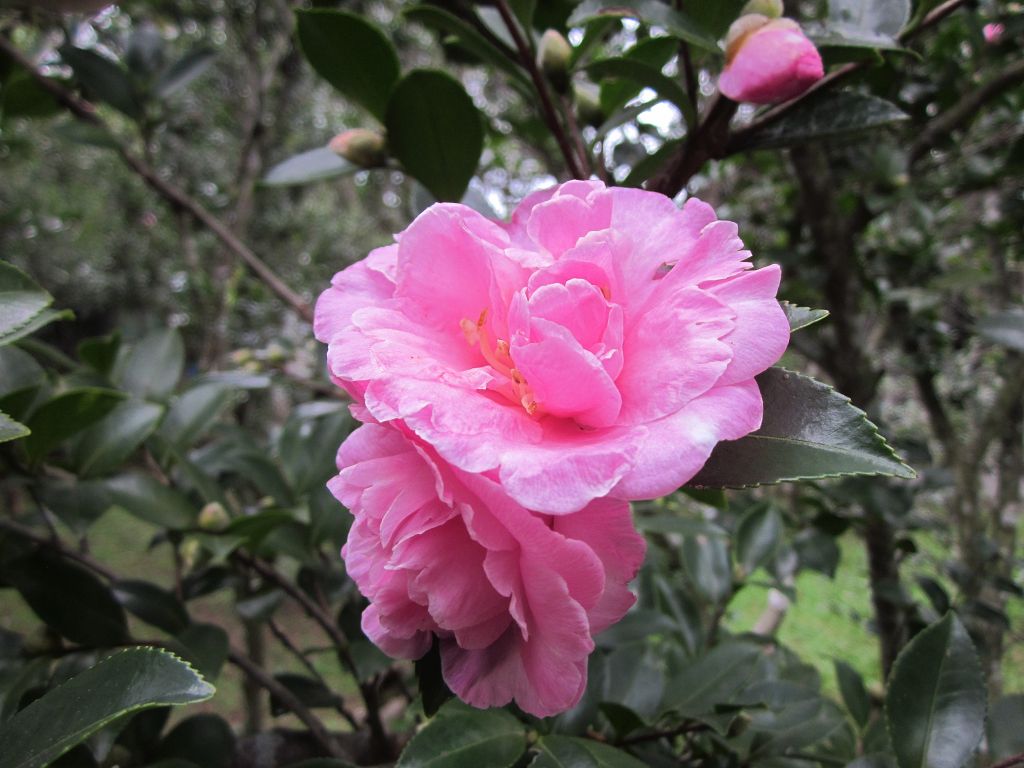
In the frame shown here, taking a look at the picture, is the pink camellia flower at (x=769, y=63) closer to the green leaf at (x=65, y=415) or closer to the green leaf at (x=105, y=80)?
the green leaf at (x=65, y=415)

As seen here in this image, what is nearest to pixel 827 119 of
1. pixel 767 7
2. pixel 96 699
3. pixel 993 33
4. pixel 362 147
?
pixel 767 7

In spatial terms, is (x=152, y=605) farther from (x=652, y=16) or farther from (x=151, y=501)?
(x=652, y=16)

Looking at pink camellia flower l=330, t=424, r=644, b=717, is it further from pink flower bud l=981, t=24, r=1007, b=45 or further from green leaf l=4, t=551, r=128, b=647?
pink flower bud l=981, t=24, r=1007, b=45

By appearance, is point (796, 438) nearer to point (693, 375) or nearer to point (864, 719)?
point (693, 375)

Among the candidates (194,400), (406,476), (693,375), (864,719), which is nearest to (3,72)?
(194,400)

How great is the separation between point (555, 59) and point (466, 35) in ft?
0.29

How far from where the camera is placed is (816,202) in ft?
4.16

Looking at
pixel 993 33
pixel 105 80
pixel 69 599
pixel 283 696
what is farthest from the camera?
pixel 993 33

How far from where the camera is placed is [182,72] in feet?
3.82

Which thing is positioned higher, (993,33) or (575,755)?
(993,33)

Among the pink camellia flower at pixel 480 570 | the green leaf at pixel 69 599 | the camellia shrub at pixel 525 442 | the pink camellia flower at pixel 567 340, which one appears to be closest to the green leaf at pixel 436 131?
the camellia shrub at pixel 525 442

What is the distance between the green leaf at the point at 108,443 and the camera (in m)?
0.73

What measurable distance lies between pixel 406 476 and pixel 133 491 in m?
0.54

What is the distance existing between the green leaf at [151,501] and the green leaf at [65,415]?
106mm
